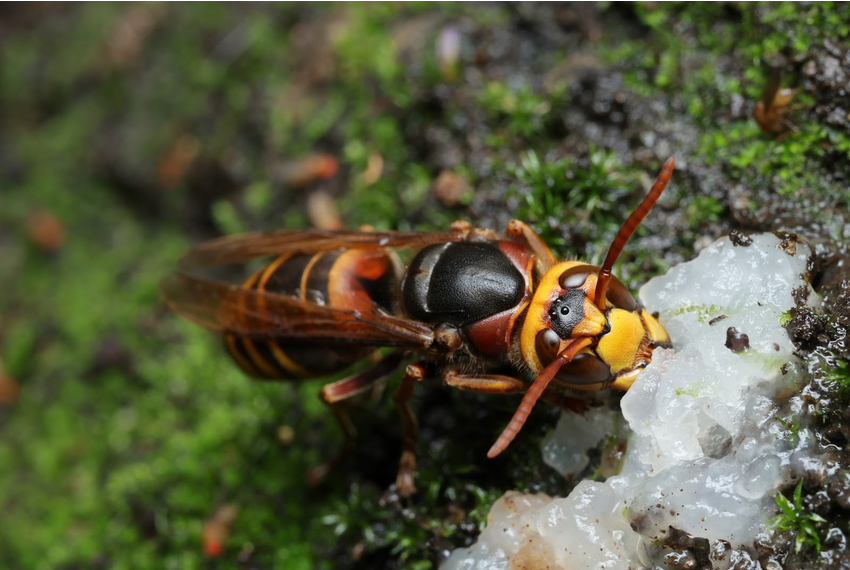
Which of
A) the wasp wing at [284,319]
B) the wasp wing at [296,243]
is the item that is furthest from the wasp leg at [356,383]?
the wasp wing at [296,243]

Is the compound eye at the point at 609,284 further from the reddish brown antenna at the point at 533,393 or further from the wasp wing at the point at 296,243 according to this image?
the wasp wing at the point at 296,243

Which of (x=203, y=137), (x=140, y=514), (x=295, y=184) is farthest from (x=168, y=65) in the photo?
(x=140, y=514)

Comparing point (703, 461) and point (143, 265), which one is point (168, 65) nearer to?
point (143, 265)

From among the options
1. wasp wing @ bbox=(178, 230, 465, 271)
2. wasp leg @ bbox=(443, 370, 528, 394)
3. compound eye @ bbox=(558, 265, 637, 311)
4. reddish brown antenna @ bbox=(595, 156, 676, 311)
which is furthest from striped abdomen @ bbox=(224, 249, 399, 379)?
reddish brown antenna @ bbox=(595, 156, 676, 311)

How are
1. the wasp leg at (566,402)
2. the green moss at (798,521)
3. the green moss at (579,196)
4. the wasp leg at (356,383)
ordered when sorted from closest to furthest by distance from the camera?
1. the green moss at (798,521)
2. the wasp leg at (566,402)
3. the wasp leg at (356,383)
4. the green moss at (579,196)

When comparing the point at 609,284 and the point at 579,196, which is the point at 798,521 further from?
the point at 579,196

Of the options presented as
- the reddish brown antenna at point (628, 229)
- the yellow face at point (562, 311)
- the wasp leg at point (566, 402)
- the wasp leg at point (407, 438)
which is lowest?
the wasp leg at point (407, 438)

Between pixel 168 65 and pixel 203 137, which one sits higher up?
pixel 168 65
